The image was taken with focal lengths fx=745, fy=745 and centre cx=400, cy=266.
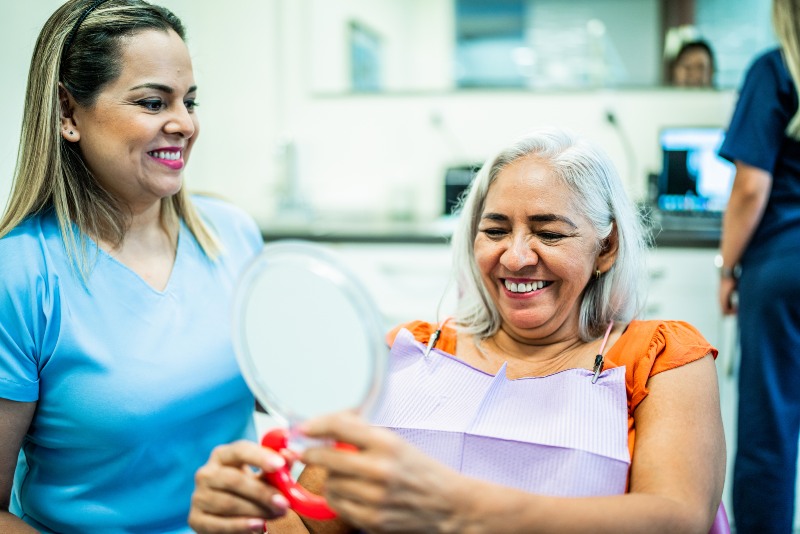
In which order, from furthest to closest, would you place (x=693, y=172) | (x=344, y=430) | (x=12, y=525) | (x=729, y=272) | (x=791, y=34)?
1. (x=693, y=172)
2. (x=729, y=272)
3. (x=791, y=34)
4. (x=12, y=525)
5. (x=344, y=430)

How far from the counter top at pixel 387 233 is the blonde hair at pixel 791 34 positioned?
70cm

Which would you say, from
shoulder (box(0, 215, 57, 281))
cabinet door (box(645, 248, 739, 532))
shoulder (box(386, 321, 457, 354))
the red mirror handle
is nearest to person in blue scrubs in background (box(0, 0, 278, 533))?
shoulder (box(0, 215, 57, 281))

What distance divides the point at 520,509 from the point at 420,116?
2766 mm

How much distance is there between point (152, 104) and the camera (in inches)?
46.6

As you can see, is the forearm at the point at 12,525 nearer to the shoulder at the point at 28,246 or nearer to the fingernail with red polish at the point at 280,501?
the shoulder at the point at 28,246

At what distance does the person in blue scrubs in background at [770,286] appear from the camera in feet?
6.23

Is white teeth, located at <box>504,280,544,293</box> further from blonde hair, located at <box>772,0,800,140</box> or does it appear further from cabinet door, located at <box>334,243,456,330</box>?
cabinet door, located at <box>334,243,456,330</box>

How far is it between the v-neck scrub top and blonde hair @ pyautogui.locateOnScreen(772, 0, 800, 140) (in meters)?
1.54

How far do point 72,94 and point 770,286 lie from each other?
1684 mm

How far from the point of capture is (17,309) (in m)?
1.06

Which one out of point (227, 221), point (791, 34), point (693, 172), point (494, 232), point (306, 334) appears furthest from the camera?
point (693, 172)

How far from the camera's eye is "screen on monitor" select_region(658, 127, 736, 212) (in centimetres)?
293

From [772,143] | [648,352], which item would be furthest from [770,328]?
[648,352]

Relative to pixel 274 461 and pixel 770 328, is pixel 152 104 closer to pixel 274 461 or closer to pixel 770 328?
pixel 274 461
